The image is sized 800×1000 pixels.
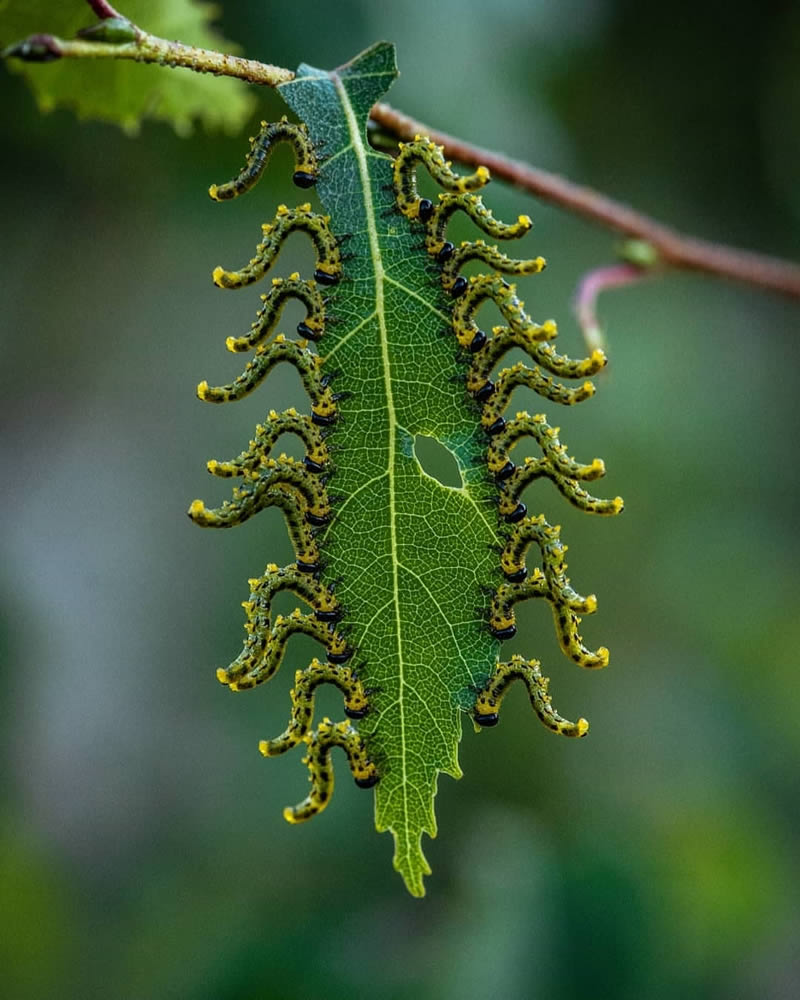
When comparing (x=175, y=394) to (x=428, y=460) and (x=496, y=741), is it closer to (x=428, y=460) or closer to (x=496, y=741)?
(x=428, y=460)

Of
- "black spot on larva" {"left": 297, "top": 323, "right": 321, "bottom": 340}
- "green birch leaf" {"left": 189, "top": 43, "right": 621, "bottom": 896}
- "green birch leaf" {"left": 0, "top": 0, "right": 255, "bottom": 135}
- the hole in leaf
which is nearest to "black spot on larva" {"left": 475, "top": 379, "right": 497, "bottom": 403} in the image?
"green birch leaf" {"left": 189, "top": 43, "right": 621, "bottom": 896}

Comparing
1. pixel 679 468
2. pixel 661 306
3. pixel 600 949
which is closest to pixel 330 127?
pixel 600 949

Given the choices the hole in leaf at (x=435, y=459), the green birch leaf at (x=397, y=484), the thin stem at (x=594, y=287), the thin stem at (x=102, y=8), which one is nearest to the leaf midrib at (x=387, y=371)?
the green birch leaf at (x=397, y=484)

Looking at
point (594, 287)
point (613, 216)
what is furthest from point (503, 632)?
point (613, 216)

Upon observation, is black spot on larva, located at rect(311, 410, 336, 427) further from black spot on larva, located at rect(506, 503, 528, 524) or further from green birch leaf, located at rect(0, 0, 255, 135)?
green birch leaf, located at rect(0, 0, 255, 135)

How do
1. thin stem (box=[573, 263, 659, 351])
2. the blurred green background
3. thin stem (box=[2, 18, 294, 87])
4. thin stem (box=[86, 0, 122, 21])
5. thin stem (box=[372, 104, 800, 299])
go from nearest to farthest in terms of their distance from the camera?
thin stem (box=[2, 18, 294, 87])
thin stem (box=[86, 0, 122, 21])
thin stem (box=[372, 104, 800, 299])
thin stem (box=[573, 263, 659, 351])
the blurred green background

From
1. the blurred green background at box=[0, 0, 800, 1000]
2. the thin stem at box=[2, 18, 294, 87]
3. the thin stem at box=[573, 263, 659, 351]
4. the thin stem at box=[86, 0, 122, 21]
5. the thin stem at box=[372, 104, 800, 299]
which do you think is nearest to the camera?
the thin stem at box=[2, 18, 294, 87]

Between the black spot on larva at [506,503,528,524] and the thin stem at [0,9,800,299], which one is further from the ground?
the thin stem at [0,9,800,299]
